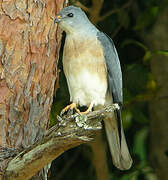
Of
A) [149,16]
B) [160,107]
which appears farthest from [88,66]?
[160,107]

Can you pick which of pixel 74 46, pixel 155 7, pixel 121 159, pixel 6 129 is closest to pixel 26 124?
pixel 6 129

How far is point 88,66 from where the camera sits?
3.03 m

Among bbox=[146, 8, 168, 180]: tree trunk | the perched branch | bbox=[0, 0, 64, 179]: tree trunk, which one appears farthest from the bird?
bbox=[146, 8, 168, 180]: tree trunk

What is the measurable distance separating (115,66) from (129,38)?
1110 mm

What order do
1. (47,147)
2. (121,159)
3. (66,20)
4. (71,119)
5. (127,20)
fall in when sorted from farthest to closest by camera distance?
(127,20) < (121,159) < (66,20) < (71,119) < (47,147)

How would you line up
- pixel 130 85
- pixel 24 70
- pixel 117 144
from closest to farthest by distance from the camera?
pixel 24 70 < pixel 117 144 < pixel 130 85

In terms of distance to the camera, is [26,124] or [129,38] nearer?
[26,124]

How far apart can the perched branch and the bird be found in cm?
59

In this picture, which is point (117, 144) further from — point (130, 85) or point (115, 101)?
point (130, 85)

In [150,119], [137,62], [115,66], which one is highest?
[115,66]

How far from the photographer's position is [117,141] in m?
3.35

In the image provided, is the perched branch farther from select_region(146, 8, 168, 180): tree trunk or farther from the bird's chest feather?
select_region(146, 8, 168, 180): tree trunk

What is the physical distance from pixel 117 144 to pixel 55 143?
1172 millimetres

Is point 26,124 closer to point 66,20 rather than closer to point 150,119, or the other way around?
point 66,20
